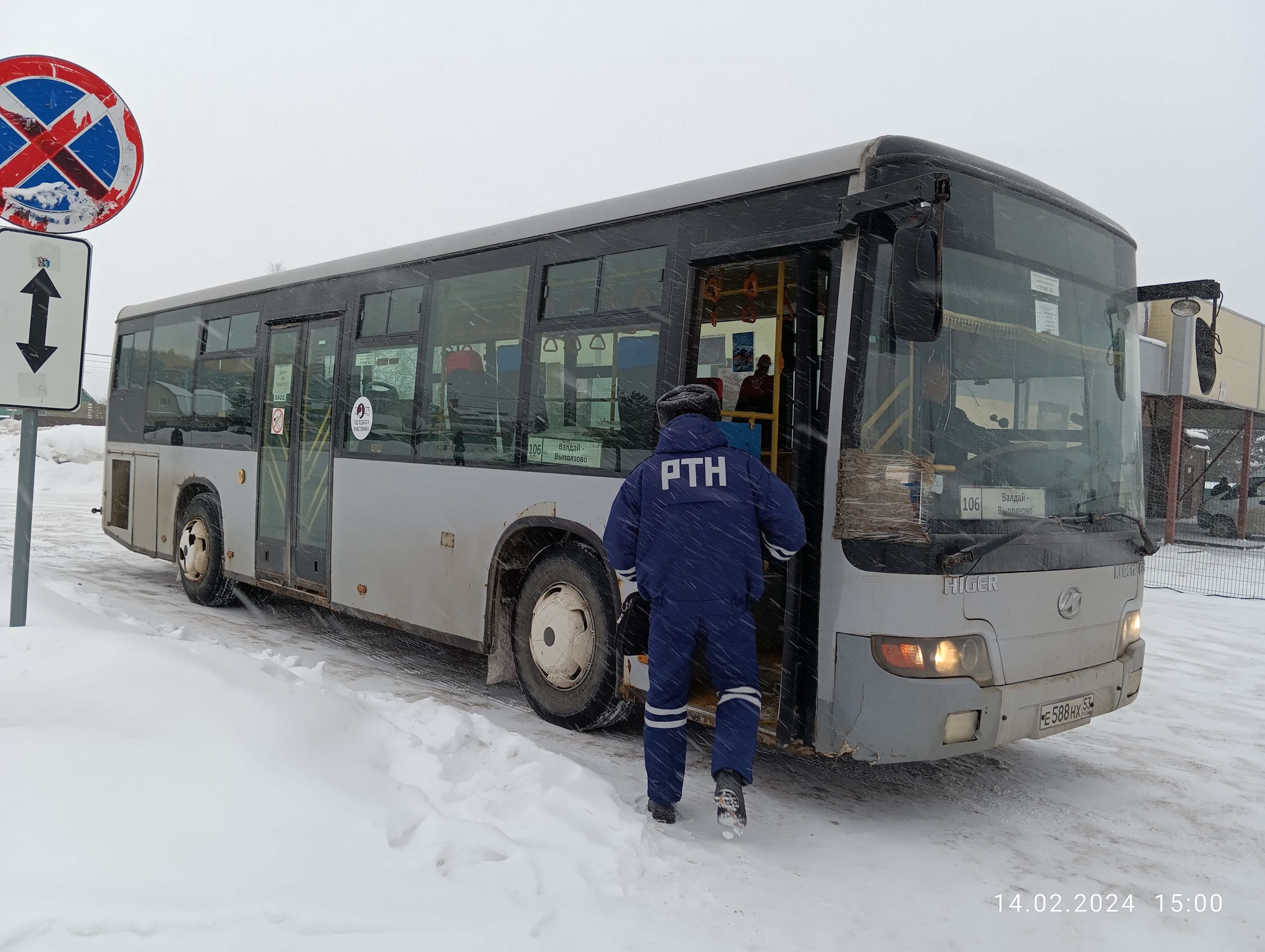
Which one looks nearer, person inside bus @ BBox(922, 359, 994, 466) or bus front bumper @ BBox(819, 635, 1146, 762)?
bus front bumper @ BBox(819, 635, 1146, 762)

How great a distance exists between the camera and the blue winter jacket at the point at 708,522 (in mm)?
4137

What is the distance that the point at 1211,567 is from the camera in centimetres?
1847

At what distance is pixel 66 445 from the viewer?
102ft

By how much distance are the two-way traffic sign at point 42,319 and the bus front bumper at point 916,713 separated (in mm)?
3806

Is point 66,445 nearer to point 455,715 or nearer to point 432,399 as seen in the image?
point 432,399

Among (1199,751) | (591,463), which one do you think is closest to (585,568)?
(591,463)

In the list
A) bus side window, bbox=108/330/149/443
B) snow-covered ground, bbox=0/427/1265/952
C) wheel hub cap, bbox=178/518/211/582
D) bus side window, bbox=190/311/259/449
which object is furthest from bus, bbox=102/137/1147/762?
bus side window, bbox=108/330/149/443

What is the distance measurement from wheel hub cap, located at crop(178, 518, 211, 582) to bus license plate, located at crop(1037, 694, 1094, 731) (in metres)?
7.96

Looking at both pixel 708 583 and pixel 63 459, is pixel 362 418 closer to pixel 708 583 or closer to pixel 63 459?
pixel 708 583

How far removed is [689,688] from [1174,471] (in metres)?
22.5

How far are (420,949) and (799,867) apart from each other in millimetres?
1754

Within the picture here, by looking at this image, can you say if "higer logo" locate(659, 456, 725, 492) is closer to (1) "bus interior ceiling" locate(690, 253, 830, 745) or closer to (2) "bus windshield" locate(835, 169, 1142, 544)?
(2) "bus windshield" locate(835, 169, 1142, 544)

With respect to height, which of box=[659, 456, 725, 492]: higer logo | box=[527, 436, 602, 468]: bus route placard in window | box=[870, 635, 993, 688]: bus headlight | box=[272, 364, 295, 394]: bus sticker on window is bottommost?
box=[870, 635, 993, 688]: bus headlight

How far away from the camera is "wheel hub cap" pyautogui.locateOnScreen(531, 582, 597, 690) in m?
5.67
